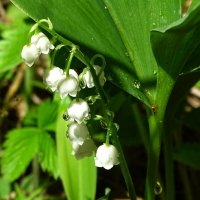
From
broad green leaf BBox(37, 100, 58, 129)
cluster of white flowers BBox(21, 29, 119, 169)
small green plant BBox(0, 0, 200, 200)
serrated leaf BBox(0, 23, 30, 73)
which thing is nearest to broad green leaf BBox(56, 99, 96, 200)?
small green plant BBox(0, 0, 200, 200)

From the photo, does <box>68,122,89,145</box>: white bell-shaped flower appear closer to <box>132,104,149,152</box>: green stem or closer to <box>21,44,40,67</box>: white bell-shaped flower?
<box>21,44,40,67</box>: white bell-shaped flower

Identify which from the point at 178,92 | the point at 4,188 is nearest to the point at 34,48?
the point at 178,92

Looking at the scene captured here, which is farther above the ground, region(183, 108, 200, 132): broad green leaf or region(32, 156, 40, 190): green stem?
region(183, 108, 200, 132): broad green leaf

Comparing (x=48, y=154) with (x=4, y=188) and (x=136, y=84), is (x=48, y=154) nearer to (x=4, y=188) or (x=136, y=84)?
(x=4, y=188)

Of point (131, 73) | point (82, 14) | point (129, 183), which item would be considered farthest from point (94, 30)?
point (129, 183)

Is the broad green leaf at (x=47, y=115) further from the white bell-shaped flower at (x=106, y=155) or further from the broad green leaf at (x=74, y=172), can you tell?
the white bell-shaped flower at (x=106, y=155)

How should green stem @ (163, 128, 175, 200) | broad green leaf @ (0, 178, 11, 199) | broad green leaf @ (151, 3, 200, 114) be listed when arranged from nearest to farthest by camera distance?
broad green leaf @ (151, 3, 200, 114), green stem @ (163, 128, 175, 200), broad green leaf @ (0, 178, 11, 199)
